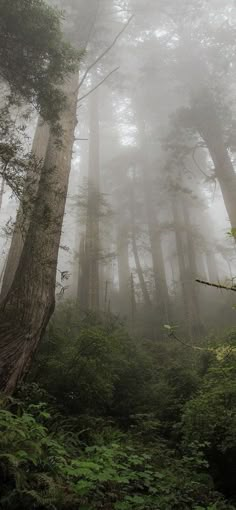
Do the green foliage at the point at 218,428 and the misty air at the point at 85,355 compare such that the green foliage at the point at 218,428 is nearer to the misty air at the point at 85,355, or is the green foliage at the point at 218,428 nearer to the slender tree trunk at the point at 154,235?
the misty air at the point at 85,355

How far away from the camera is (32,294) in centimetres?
691

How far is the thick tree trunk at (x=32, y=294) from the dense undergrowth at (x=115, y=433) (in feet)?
1.48

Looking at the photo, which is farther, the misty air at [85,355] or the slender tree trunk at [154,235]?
the slender tree trunk at [154,235]

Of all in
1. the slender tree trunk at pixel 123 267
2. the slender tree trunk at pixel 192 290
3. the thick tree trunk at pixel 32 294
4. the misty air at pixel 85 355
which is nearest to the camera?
the misty air at pixel 85 355

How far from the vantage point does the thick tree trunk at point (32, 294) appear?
5.88m

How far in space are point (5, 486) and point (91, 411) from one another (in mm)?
3104

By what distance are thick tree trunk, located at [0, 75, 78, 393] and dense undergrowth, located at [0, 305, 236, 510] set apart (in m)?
0.45

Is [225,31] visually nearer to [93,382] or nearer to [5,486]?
[93,382]

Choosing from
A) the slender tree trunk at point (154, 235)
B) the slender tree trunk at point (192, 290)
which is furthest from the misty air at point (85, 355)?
the slender tree trunk at point (154, 235)

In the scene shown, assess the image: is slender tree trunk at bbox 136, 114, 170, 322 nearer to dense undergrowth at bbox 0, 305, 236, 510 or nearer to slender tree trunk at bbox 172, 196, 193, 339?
slender tree trunk at bbox 172, 196, 193, 339

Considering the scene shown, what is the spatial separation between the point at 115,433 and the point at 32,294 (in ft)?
9.25

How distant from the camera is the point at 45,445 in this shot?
410 cm

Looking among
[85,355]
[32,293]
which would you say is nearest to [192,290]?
[85,355]

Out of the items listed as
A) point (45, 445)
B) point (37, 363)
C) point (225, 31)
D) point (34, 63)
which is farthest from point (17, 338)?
point (225, 31)
